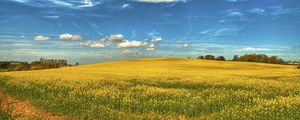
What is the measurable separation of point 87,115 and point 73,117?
57 cm

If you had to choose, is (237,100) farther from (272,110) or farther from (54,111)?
(54,111)

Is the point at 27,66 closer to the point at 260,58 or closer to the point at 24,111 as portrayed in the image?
the point at 260,58

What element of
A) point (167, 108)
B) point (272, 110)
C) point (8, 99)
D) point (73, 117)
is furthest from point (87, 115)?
point (8, 99)

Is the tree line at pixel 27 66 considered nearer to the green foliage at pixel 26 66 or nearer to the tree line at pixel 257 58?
the green foliage at pixel 26 66

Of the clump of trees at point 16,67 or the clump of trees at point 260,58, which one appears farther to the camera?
the clump of trees at point 260,58

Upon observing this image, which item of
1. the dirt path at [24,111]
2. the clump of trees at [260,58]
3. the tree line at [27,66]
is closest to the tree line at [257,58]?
the clump of trees at [260,58]

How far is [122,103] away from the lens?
13945mm

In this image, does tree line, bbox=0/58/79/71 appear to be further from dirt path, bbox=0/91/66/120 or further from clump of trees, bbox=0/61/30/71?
dirt path, bbox=0/91/66/120

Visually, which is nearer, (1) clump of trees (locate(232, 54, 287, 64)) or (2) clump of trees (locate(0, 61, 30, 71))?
(2) clump of trees (locate(0, 61, 30, 71))

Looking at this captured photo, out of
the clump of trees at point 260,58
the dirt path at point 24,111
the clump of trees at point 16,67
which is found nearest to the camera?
the dirt path at point 24,111

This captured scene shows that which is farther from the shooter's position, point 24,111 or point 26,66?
point 26,66

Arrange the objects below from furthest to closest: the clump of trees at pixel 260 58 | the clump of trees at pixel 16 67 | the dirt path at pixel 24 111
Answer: the clump of trees at pixel 260 58 → the clump of trees at pixel 16 67 → the dirt path at pixel 24 111

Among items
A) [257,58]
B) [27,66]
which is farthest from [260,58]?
[27,66]

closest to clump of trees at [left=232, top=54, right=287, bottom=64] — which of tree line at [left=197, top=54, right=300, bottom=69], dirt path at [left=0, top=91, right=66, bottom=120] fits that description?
tree line at [left=197, top=54, right=300, bottom=69]
